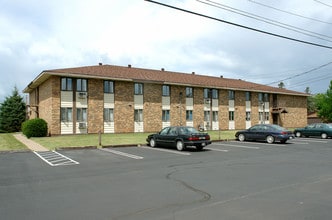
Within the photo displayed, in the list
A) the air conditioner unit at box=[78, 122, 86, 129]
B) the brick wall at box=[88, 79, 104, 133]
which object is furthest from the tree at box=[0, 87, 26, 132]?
the brick wall at box=[88, 79, 104, 133]

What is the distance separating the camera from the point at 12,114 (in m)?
42.2

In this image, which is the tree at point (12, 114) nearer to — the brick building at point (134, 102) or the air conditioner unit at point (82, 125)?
the brick building at point (134, 102)

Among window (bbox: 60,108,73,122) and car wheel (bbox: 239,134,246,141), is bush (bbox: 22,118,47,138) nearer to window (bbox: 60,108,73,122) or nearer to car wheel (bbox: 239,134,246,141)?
window (bbox: 60,108,73,122)

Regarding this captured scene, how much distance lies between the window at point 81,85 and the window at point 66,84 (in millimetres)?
593

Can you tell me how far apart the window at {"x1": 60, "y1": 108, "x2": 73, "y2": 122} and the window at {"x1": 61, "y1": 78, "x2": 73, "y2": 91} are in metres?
1.81

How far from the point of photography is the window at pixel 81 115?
89.9ft

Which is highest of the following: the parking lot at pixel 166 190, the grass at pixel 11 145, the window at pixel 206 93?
the window at pixel 206 93

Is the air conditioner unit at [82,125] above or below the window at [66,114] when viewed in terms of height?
below

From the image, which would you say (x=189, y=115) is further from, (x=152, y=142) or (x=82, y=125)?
(x=152, y=142)

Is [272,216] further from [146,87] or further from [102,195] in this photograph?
[146,87]

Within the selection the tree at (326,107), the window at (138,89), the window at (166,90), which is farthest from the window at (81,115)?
the tree at (326,107)

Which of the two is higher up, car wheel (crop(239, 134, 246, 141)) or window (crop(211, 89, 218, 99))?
window (crop(211, 89, 218, 99))

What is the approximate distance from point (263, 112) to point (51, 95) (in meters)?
27.8

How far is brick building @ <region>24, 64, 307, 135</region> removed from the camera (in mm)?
26906
